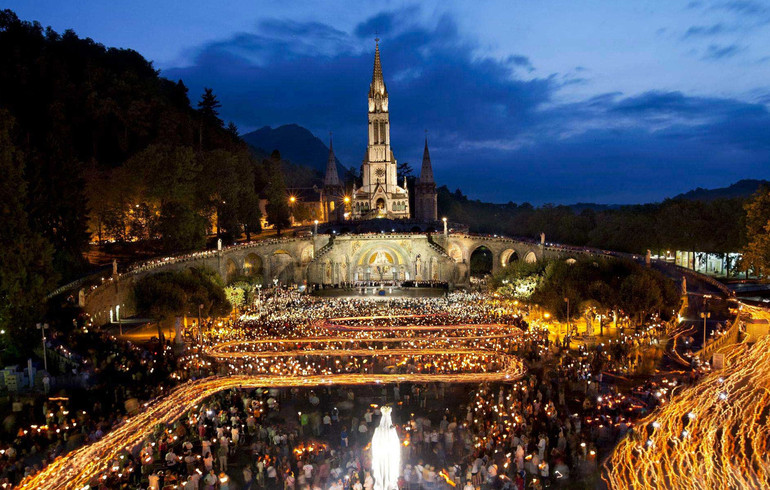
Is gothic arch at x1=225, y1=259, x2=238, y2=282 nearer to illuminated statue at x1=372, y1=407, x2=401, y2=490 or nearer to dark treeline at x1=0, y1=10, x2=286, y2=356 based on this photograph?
dark treeline at x1=0, y1=10, x2=286, y2=356

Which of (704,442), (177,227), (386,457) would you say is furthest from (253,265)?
(704,442)

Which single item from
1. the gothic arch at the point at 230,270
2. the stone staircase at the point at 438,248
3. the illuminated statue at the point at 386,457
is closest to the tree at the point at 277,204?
the gothic arch at the point at 230,270

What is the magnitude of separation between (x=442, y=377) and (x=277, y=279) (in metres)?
39.1

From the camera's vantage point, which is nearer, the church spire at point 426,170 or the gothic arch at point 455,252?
the gothic arch at point 455,252

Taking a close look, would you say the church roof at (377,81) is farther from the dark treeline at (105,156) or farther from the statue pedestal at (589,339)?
the statue pedestal at (589,339)

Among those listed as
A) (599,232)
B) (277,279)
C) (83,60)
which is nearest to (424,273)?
(277,279)

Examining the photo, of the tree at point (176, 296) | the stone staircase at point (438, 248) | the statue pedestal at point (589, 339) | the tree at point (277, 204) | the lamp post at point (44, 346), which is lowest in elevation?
the statue pedestal at point (589, 339)

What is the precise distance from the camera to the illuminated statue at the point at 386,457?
13.9 m

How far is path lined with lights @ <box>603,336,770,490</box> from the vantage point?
46.3ft

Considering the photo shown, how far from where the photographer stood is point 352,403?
21047 millimetres

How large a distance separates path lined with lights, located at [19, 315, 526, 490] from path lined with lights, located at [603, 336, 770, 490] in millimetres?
5665

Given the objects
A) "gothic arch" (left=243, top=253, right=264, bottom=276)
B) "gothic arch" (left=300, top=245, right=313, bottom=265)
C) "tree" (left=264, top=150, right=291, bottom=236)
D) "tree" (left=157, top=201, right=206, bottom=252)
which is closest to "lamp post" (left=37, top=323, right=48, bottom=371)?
"tree" (left=157, top=201, right=206, bottom=252)

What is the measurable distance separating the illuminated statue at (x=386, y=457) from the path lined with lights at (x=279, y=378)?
634 cm

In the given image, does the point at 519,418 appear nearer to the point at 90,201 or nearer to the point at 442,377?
the point at 442,377
